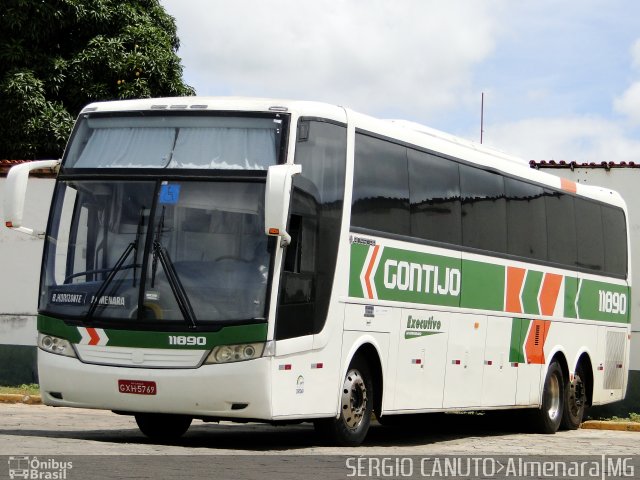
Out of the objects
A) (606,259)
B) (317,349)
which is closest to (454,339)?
(317,349)

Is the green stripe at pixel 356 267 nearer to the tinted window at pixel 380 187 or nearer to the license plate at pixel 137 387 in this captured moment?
the tinted window at pixel 380 187

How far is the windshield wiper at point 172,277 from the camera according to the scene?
41.7 ft

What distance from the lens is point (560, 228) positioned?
65.8 ft

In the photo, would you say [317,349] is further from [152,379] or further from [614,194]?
[614,194]

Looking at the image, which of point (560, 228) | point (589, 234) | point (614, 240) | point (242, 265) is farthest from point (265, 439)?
point (614, 240)

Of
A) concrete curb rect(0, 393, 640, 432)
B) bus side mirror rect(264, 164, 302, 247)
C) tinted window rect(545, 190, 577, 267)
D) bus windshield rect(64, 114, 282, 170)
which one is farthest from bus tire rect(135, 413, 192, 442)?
tinted window rect(545, 190, 577, 267)

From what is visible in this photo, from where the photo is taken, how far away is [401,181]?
Answer: 15203 mm

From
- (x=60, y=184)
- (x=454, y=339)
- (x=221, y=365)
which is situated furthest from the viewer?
(x=454, y=339)

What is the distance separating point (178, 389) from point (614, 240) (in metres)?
11.5

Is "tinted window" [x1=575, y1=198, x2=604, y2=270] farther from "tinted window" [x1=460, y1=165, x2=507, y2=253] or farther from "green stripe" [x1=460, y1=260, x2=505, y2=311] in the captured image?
"green stripe" [x1=460, y1=260, x2=505, y2=311]

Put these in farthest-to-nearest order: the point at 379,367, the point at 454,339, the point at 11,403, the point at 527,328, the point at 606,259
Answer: the point at 606,259 → the point at 11,403 → the point at 527,328 → the point at 454,339 → the point at 379,367

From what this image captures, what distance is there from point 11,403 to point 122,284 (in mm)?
8362

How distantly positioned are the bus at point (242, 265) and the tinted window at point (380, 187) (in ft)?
0.09

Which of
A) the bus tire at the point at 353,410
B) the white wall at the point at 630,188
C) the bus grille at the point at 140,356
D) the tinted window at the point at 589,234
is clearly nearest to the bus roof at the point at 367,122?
the tinted window at the point at 589,234
